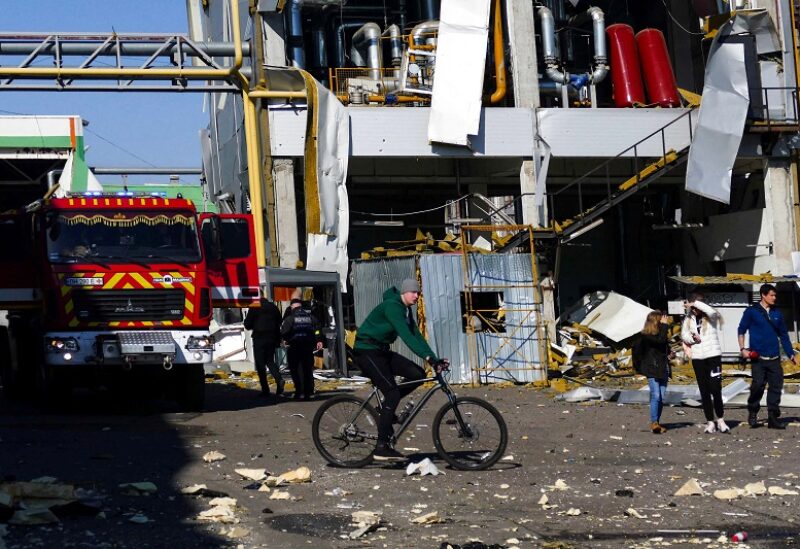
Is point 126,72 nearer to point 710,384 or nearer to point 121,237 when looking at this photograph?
point 121,237

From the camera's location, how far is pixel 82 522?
933 cm

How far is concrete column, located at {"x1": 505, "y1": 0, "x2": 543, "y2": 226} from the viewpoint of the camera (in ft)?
109

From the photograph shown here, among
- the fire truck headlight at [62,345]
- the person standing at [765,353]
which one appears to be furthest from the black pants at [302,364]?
the person standing at [765,353]

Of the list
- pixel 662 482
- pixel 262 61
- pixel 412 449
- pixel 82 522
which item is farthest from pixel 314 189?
pixel 82 522

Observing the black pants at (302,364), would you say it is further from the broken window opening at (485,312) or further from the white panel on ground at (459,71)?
the white panel on ground at (459,71)

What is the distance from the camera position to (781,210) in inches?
1340

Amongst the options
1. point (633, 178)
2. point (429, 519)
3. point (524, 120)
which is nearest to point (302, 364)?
point (429, 519)

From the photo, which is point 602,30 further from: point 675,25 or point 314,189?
point 314,189

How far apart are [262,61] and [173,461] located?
68.9ft

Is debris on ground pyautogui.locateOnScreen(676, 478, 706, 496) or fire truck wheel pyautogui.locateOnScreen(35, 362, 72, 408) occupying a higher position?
fire truck wheel pyautogui.locateOnScreen(35, 362, 72, 408)

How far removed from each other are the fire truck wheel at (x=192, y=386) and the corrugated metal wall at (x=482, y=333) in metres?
8.51

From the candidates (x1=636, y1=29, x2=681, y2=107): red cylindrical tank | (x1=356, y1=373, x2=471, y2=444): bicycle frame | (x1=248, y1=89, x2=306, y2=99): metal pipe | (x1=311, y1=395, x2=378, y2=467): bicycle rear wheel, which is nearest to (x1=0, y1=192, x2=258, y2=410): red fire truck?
(x1=311, y1=395, x2=378, y2=467): bicycle rear wheel

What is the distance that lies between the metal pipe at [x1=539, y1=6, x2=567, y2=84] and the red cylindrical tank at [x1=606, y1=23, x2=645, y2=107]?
1512mm

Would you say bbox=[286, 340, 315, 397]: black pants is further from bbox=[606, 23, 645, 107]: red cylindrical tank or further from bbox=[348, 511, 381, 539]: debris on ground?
bbox=[606, 23, 645, 107]: red cylindrical tank
